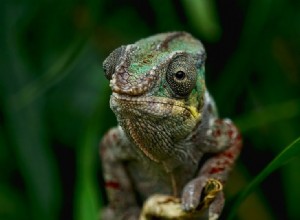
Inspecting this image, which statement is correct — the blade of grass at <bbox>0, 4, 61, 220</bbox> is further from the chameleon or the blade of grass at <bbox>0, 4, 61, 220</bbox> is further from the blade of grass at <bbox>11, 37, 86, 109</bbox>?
the chameleon

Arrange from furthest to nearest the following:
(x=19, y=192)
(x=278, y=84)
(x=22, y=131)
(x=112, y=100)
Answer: (x=19, y=192), (x=22, y=131), (x=278, y=84), (x=112, y=100)

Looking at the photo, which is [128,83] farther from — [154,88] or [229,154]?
[229,154]

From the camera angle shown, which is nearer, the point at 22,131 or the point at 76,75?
the point at 22,131

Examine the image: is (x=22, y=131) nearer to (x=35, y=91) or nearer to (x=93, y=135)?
(x=35, y=91)

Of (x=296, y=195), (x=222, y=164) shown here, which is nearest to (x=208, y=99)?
(x=222, y=164)

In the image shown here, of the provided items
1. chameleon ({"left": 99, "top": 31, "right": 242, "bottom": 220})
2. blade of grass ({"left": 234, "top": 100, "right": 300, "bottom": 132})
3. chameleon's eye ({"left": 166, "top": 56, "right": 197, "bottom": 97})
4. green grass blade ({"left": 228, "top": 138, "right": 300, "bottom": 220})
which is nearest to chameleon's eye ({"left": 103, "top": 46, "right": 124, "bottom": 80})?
chameleon ({"left": 99, "top": 31, "right": 242, "bottom": 220})


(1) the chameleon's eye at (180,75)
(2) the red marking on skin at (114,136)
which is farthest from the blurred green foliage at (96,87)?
(1) the chameleon's eye at (180,75)

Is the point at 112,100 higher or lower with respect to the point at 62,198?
higher

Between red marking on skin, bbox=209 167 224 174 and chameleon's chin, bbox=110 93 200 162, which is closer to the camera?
chameleon's chin, bbox=110 93 200 162
